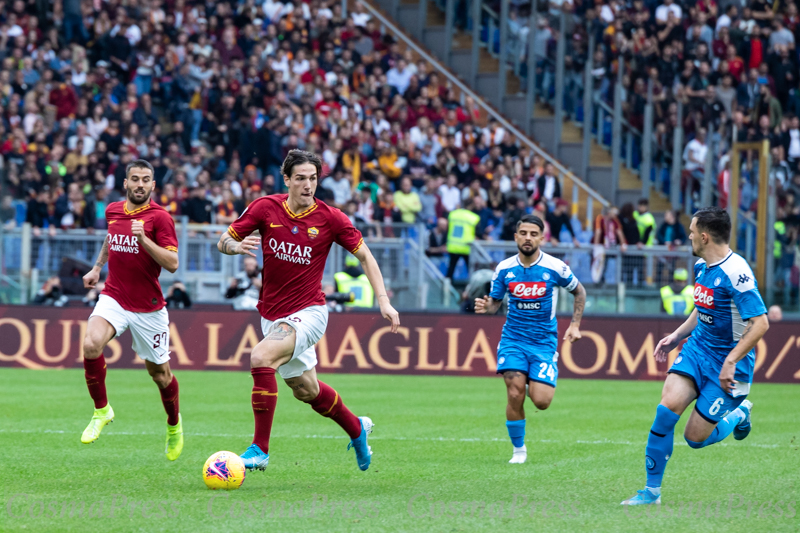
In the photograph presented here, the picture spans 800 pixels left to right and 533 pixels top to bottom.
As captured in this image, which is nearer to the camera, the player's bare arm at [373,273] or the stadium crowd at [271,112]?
the player's bare arm at [373,273]

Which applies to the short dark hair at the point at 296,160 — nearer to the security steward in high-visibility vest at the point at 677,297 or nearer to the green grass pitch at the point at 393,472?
the green grass pitch at the point at 393,472

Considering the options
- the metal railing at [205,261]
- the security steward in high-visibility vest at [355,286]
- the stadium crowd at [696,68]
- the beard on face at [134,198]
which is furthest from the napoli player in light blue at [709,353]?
the stadium crowd at [696,68]

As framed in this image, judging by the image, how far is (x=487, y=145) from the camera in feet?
82.6

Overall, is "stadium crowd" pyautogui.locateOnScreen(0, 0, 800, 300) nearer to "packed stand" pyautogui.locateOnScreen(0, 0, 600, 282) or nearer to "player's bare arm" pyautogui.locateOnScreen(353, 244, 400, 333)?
"packed stand" pyautogui.locateOnScreen(0, 0, 600, 282)

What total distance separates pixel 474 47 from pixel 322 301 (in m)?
21.9

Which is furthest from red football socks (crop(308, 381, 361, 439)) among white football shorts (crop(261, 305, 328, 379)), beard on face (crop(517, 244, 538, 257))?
beard on face (crop(517, 244, 538, 257))

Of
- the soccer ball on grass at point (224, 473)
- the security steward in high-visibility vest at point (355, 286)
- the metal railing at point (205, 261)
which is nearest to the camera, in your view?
the soccer ball on grass at point (224, 473)

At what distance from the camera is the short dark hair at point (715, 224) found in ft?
24.0

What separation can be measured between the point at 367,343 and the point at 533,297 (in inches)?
356

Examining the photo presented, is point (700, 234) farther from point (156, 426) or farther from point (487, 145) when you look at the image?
point (487, 145)

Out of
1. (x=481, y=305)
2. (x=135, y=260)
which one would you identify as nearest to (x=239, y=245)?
(x=135, y=260)

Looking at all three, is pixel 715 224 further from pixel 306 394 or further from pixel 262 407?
pixel 262 407

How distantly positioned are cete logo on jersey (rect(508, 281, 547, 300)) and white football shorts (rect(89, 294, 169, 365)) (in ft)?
10.3

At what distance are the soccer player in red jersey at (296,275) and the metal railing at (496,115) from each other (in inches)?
664
